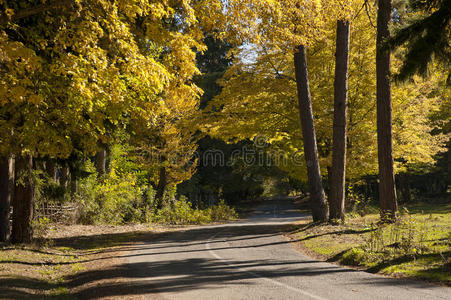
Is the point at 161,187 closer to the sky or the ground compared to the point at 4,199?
closer to the sky

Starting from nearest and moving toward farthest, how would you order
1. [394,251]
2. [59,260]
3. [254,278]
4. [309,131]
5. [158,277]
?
[254,278]
[158,277]
[394,251]
[59,260]
[309,131]

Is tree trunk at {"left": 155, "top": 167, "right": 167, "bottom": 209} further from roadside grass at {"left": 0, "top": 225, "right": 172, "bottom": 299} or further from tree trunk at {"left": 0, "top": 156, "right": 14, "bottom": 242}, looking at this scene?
tree trunk at {"left": 0, "top": 156, "right": 14, "bottom": 242}

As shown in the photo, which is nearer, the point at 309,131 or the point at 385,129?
the point at 385,129

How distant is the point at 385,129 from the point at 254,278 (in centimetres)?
843

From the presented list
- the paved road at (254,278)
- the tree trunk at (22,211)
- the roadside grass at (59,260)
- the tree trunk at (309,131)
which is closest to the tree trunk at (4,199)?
the tree trunk at (22,211)

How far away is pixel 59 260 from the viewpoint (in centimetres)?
1162

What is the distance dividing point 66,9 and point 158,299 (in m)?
6.06

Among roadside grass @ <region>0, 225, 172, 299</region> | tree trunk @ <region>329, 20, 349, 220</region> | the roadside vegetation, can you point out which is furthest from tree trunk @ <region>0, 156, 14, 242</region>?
tree trunk @ <region>329, 20, 349, 220</region>

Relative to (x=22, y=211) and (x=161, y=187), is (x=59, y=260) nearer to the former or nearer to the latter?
(x=22, y=211)

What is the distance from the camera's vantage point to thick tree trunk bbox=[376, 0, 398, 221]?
13719 millimetres

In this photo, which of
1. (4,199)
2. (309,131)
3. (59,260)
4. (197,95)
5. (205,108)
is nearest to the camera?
(197,95)

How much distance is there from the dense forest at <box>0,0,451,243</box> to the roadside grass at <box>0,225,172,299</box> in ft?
4.69

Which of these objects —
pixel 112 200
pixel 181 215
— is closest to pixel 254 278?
pixel 112 200

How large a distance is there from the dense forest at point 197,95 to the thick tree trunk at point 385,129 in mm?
42
